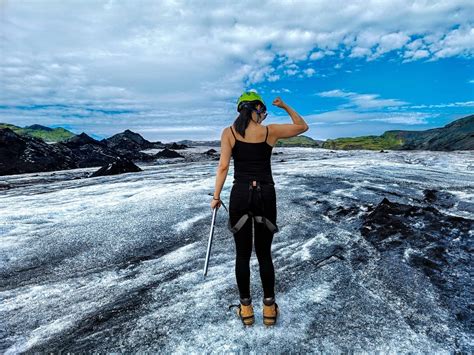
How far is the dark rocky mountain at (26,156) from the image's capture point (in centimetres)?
2773

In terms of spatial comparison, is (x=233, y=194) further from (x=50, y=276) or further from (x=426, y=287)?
(x=50, y=276)

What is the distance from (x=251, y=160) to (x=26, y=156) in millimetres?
30452

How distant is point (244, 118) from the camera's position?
4.62 m

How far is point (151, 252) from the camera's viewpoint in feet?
26.7

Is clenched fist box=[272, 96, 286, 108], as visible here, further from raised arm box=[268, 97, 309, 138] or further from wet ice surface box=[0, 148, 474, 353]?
wet ice surface box=[0, 148, 474, 353]

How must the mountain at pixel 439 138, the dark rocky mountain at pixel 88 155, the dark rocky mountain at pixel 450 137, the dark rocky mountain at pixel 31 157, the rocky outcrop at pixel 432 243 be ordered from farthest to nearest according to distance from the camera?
1. the mountain at pixel 439 138
2. the dark rocky mountain at pixel 450 137
3. the dark rocky mountain at pixel 88 155
4. the dark rocky mountain at pixel 31 157
5. the rocky outcrop at pixel 432 243

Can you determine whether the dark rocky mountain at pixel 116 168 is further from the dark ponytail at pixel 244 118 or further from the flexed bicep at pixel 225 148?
the dark ponytail at pixel 244 118

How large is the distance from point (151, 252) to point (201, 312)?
127 inches

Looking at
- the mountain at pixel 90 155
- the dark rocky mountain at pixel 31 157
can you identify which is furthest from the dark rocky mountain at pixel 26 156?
the mountain at pixel 90 155

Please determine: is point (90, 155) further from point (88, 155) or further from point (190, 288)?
point (190, 288)

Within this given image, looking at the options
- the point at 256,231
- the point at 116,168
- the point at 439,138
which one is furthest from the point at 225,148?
the point at 439,138

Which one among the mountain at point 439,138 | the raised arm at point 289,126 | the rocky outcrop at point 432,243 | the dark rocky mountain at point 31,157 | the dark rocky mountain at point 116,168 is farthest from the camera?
the mountain at point 439,138

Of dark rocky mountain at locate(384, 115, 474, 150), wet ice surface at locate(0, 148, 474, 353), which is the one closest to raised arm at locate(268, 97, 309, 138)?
wet ice surface at locate(0, 148, 474, 353)

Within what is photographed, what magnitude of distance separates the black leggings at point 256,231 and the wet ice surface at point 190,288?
718mm
